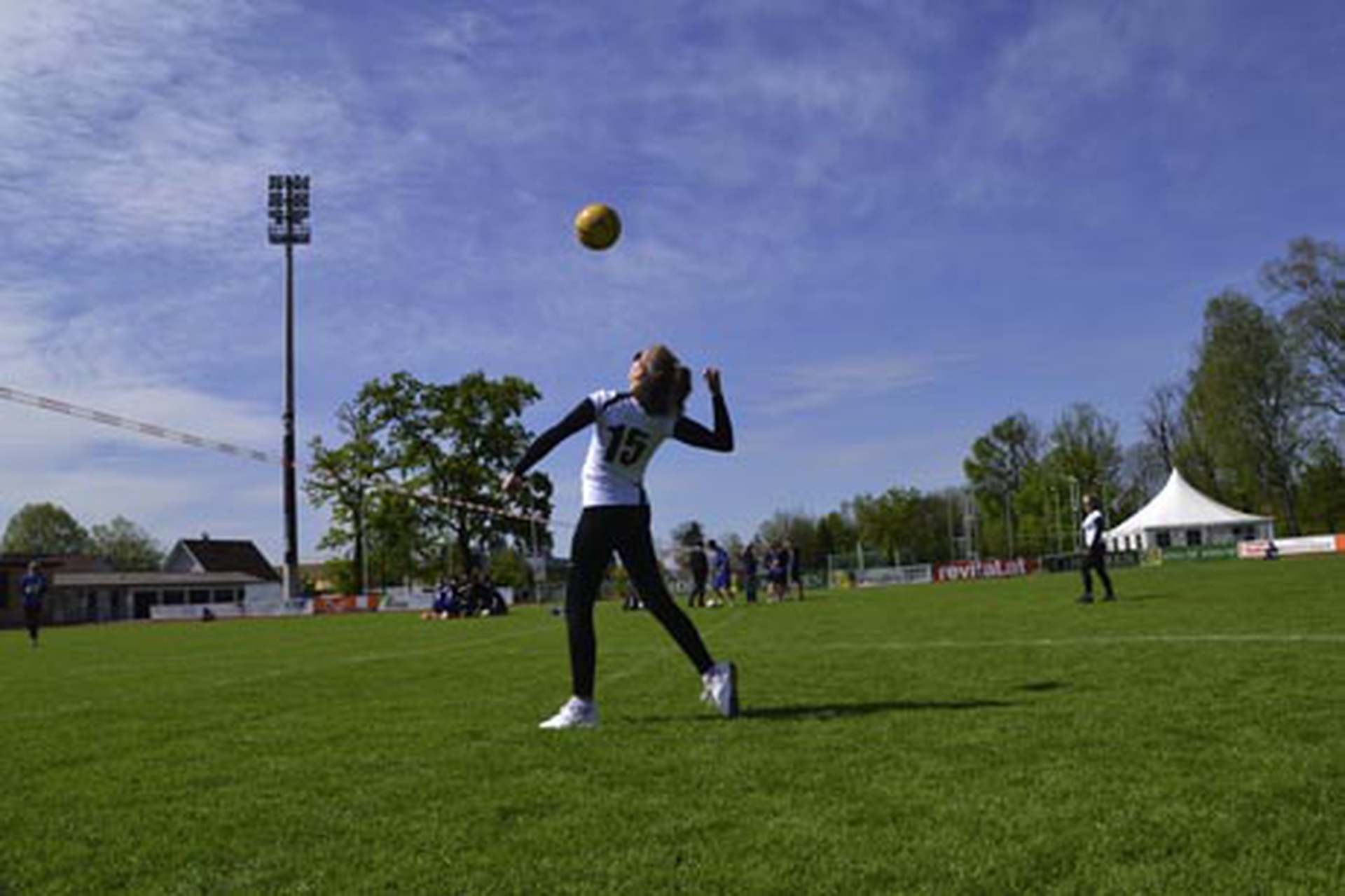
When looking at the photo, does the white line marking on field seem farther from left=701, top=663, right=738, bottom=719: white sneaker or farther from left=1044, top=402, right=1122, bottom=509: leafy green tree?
Answer: left=1044, top=402, right=1122, bottom=509: leafy green tree

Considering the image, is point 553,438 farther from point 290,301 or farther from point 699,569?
point 290,301

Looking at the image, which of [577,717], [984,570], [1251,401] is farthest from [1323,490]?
[577,717]

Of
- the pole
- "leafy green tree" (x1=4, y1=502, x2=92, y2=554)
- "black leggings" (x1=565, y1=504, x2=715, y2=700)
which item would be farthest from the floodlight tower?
"leafy green tree" (x1=4, y1=502, x2=92, y2=554)

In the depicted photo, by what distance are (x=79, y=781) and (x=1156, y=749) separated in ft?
15.9

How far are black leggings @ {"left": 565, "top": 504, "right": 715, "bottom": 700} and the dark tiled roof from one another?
100.0m

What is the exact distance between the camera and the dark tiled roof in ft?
325

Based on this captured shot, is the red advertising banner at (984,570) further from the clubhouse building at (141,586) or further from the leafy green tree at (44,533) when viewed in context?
the leafy green tree at (44,533)

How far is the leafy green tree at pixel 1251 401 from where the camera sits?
5647 centimetres

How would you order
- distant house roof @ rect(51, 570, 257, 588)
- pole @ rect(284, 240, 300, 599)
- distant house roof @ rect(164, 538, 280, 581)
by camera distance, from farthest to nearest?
distant house roof @ rect(164, 538, 280, 581), distant house roof @ rect(51, 570, 257, 588), pole @ rect(284, 240, 300, 599)

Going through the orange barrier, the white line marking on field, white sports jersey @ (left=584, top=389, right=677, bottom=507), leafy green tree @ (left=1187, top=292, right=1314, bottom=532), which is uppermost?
leafy green tree @ (left=1187, top=292, right=1314, bottom=532)

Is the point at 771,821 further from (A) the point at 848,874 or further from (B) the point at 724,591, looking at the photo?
(B) the point at 724,591

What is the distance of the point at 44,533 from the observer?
116 metres

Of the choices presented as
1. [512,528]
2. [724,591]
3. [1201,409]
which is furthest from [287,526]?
[1201,409]

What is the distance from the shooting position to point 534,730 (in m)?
5.80
